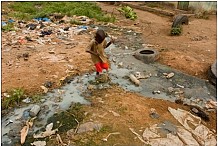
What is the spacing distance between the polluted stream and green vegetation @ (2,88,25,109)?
0.16 metres

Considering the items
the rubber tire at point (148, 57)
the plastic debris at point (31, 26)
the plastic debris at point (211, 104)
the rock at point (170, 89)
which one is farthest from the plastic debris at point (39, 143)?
the plastic debris at point (31, 26)

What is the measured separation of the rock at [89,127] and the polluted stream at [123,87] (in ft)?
1.73

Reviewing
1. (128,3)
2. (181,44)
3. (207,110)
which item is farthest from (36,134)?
(128,3)

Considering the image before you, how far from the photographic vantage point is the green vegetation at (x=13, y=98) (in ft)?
14.4

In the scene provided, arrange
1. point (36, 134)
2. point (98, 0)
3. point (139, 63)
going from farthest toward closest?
1. point (98, 0)
2. point (139, 63)
3. point (36, 134)

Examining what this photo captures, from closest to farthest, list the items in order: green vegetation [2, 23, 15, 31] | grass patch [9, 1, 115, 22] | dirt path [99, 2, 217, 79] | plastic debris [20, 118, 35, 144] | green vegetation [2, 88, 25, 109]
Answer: plastic debris [20, 118, 35, 144]
green vegetation [2, 88, 25, 109]
dirt path [99, 2, 217, 79]
green vegetation [2, 23, 15, 31]
grass patch [9, 1, 115, 22]

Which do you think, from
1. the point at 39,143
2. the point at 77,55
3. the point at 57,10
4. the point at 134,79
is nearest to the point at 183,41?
the point at 77,55

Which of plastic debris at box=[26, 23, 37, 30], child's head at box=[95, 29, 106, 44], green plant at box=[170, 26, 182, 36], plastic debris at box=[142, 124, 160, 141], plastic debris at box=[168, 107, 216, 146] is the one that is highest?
child's head at box=[95, 29, 106, 44]

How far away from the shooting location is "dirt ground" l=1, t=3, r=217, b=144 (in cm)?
425

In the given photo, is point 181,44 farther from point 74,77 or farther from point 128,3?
point 128,3

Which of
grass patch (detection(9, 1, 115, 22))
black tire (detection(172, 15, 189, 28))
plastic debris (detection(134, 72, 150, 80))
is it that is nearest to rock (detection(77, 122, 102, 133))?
plastic debris (detection(134, 72, 150, 80))

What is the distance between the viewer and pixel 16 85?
4910 mm

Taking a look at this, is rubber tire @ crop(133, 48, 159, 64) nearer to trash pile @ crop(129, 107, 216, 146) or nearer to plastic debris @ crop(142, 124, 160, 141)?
trash pile @ crop(129, 107, 216, 146)

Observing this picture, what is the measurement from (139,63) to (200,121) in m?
2.24
